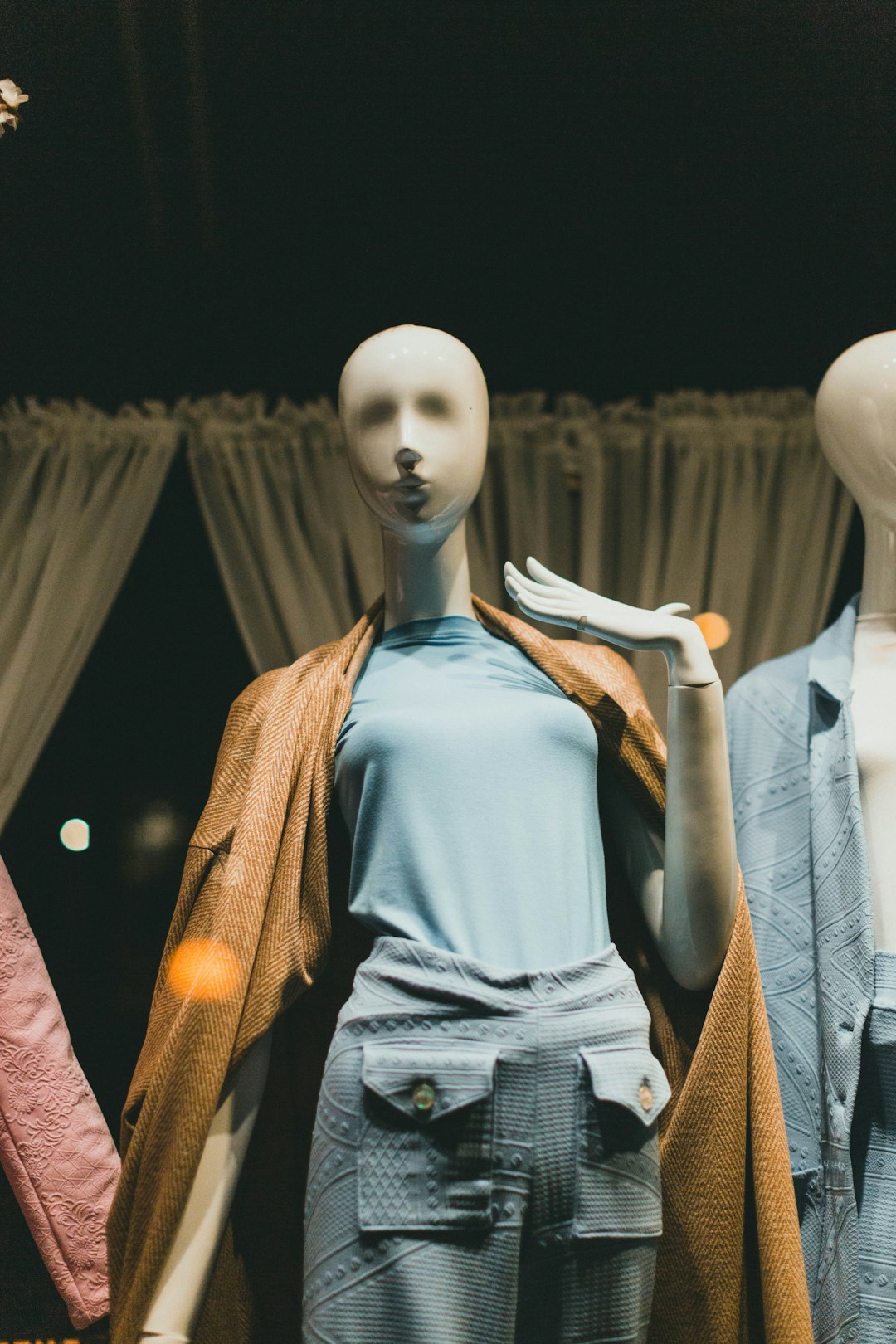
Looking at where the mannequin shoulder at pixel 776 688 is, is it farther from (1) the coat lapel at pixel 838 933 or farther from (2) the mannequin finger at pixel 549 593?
(2) the mannequin finger at pixel 549 593

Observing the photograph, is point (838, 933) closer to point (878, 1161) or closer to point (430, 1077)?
point (878, 1161)

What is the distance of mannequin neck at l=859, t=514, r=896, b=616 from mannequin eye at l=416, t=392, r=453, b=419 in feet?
2.89

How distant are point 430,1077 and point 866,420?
4.61ft

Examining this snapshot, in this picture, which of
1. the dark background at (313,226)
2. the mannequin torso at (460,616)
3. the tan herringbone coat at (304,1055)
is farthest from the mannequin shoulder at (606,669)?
the dark background at (313,226)

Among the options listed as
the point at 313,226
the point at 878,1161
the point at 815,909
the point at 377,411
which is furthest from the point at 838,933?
the point at 313,226

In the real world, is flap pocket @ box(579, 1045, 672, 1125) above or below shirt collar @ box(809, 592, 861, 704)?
below

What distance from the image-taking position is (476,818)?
1.71 metres

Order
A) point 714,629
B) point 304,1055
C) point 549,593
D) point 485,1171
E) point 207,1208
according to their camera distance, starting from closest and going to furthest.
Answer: point 485,1171
point 207,1208
point 549,593
point 304,1055
point 714,629

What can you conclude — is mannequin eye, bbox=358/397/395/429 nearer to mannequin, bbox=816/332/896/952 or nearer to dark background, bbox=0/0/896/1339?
dark background, bbox=0/0/896/1339

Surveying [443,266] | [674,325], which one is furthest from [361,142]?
[674,325]

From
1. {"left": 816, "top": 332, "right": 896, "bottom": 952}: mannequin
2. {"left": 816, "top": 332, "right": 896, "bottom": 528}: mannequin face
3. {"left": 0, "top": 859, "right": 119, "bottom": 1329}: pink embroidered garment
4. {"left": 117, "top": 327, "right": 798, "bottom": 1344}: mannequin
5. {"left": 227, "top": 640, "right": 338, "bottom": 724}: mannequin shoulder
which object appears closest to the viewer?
{"left": 117, "top": 327, "right": 798, "bottom": 1344}: mannequin

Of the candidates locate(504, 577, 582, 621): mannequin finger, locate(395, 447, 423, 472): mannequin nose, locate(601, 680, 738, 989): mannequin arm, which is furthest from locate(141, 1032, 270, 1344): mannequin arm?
locate(395, 447, 423, 472): mannequin nose

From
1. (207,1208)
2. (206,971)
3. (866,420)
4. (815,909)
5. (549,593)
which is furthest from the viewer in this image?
(866,420)

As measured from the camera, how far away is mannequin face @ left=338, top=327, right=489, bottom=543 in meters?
1.86
